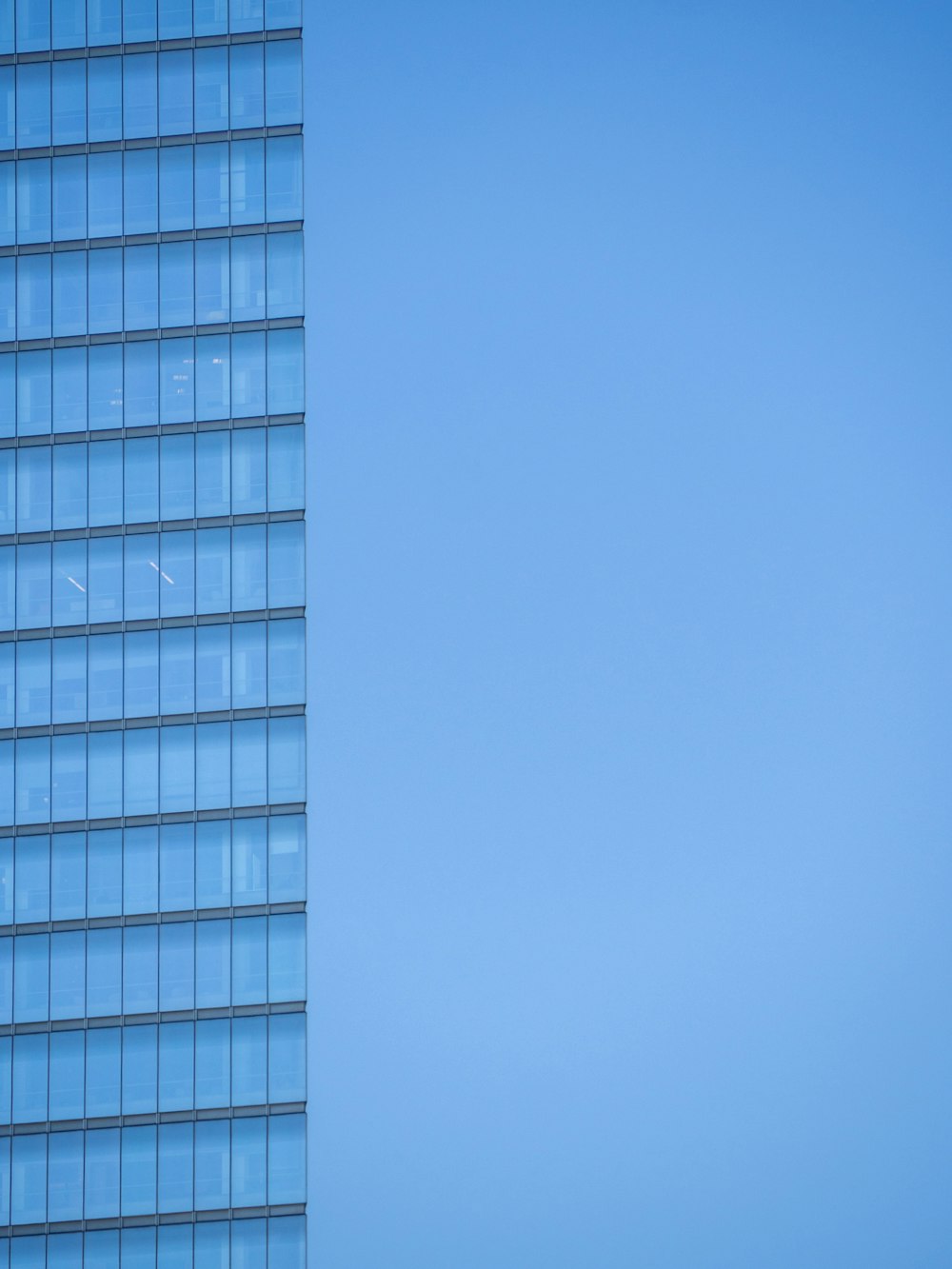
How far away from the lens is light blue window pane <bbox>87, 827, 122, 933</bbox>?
59.0 ft

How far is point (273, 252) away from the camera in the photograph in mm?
18672

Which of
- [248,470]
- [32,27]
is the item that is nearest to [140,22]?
[32,27]

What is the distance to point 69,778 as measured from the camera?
1817cm

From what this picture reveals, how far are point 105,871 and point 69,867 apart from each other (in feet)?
1.45

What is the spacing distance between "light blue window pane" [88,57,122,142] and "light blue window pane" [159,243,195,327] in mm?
1668

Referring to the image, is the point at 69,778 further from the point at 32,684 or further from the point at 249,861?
the point at 249,861

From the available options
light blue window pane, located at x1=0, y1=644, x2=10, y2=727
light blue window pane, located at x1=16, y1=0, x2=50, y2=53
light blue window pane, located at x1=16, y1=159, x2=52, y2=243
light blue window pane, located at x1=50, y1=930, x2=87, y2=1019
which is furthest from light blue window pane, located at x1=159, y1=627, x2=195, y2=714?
light blue window pane, located at x1=16, y1=0, x2=50, y2=53

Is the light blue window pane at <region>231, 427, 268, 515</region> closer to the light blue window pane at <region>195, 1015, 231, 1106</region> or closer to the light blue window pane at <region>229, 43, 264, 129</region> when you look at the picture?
the light blue window pane at <region>229, 43, 264, 129</region>

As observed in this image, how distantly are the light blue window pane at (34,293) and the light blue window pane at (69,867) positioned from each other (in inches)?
249

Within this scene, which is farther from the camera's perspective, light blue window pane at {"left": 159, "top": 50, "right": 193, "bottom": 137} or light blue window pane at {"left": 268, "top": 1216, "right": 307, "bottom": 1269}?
light blue window pane at {"left": 159, "top": 50, "right": 193, "bottom": 137}

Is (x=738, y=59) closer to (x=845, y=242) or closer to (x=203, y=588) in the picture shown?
(x=845, y=242)

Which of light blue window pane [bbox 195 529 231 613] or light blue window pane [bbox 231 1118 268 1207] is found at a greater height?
light blue window pane [bbox 195 529 231 613]

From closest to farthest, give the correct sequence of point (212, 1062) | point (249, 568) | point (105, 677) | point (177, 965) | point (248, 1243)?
point (248, 1243) → point (212, 1062) → point (177, 965) → point (249, 568) → point (105, 677)

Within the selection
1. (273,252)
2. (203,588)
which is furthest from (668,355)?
(203,588)
